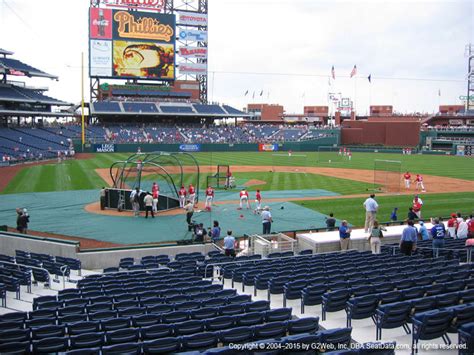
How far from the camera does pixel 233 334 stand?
657 cm

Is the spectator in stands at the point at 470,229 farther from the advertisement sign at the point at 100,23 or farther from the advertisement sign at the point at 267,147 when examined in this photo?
the advertisement sign at the point at 100,23

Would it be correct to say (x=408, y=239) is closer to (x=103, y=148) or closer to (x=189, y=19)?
(x=103, y=148)

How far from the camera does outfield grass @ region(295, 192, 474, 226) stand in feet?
78.1

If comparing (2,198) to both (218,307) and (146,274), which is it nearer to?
(146,274)

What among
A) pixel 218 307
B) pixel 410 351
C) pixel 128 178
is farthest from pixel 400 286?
pixel 128 178

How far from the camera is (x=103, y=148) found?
6269 centimetres

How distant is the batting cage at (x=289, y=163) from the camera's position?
46.1 meters

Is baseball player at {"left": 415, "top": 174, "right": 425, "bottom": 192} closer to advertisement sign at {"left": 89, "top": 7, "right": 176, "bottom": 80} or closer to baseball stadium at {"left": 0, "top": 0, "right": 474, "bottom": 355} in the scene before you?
baseball stadium at {"left": 0, "top": 0, "right": 474, "bottom": 355}

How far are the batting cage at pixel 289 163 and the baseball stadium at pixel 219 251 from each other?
0.50m

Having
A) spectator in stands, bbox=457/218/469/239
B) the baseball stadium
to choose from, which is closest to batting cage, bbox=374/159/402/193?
the baseball stadium

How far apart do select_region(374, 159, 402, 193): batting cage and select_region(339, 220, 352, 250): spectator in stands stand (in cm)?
1780

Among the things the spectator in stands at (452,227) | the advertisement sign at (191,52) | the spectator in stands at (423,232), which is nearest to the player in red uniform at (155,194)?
the spectator in stands at (423,232)

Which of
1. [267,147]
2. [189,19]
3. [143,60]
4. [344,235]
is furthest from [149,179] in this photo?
[189,19]

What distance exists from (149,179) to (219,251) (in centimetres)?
1008
